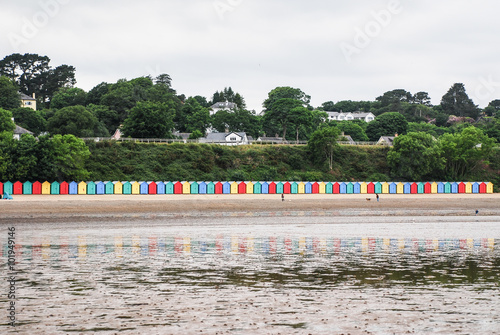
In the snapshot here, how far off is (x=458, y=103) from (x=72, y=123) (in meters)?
130

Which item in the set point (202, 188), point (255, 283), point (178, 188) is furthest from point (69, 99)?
point (255, 283)

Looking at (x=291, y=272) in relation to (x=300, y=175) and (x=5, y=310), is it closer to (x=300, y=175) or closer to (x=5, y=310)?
(x=5, y=310)

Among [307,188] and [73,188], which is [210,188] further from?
[73,188]

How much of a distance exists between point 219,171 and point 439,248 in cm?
4787

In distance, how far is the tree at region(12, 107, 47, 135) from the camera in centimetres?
9469

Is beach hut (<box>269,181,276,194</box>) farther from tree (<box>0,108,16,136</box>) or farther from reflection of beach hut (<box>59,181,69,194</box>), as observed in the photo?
tree (<box>0,108,16,136</box>)

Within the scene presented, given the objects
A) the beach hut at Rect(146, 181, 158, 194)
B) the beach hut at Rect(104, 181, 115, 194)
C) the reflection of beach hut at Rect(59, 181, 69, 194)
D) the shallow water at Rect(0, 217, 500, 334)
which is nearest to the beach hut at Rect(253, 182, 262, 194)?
the beach hut at Rect(146, 181, 158, 194)

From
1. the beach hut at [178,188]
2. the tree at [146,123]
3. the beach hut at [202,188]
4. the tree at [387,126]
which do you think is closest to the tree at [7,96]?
the tree at [146,123]

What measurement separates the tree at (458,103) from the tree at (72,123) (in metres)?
125

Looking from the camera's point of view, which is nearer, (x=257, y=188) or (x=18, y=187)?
(x=18, y=187)

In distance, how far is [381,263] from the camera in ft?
64.9

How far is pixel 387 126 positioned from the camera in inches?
4722

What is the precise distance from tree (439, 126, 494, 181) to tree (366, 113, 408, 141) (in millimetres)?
43884

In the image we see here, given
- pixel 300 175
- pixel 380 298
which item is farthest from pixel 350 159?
pixel 380 298
